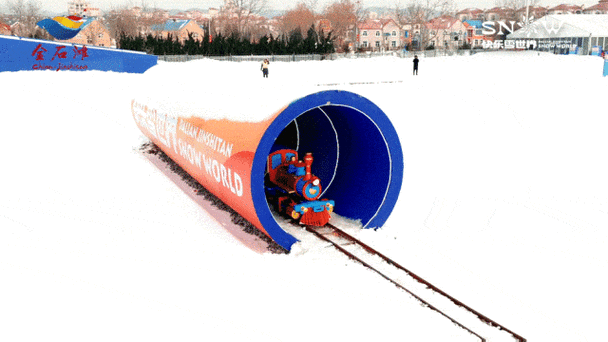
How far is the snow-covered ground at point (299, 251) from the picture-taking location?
212 inches

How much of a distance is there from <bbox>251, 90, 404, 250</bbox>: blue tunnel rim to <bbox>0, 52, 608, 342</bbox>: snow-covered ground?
26 centimetres

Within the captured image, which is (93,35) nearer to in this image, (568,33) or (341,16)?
(341,16)

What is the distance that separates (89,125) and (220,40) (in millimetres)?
29769

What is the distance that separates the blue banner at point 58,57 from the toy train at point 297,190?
22.2 metres

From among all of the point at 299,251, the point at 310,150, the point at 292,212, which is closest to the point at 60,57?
the point at 310,150

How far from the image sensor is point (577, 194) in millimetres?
10289

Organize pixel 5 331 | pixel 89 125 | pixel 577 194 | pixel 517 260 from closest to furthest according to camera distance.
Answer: pixel 5 331, pixel 517 260, pixel 577 194, pixel 89 125

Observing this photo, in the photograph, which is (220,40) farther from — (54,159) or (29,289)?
(29,289)

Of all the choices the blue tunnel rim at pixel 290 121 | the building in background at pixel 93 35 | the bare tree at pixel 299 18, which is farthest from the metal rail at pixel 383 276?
the bare tree at pixel 299 18

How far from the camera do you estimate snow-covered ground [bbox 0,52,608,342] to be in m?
5.38

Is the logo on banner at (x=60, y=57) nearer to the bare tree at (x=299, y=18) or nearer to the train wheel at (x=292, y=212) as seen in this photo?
the train wheel at (x=292, y=212)

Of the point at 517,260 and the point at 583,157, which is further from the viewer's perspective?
the point at 583,157

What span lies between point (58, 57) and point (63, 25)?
5.91m

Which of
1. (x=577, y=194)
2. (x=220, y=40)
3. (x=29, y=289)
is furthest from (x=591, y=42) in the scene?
(x=29, y=289)
